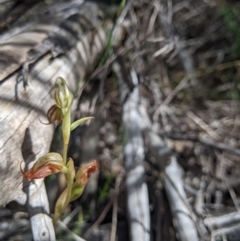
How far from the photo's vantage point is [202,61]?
9.02ft

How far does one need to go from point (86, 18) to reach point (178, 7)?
0.79 m

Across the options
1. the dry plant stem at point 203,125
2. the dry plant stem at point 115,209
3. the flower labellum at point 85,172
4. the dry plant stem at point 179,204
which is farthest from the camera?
the dry plant stem at point 203,125

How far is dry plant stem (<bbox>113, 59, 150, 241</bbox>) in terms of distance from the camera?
1.74 meters

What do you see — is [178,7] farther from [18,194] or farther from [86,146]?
[18,194]

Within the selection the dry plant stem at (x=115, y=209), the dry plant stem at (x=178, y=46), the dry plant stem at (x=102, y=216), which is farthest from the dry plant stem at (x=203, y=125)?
the dry plant stem at (x=102, y=216)

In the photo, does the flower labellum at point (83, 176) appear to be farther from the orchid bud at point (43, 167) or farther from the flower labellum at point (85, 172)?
the orchid bud at point (43, 167)

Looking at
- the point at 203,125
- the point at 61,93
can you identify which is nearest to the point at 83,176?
the point at 61,93

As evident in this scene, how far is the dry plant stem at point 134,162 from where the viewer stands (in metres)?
1.74

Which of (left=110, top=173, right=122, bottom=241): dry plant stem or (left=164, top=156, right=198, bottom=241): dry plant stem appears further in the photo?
(left=110, top=173, right=122, bottom=241): dry plant stem

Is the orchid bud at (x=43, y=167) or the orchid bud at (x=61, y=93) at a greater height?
the orchid bud at (x=61, y=93)

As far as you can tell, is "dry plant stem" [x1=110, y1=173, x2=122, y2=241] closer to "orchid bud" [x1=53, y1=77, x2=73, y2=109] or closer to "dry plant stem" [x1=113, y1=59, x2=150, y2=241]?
"dry plant stem" [x1=113, y1=59, x2=150, y2=241]

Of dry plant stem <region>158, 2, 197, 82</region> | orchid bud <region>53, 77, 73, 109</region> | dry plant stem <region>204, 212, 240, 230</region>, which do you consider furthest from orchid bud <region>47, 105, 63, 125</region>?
dry plant stem <region>158, 2, 197, 82</region>

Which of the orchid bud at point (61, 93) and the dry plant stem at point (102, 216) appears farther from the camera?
the dry plant stem at point (102, 216)

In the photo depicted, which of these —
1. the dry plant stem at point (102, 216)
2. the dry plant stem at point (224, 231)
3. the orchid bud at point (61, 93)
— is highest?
the orchid bud at point (61, 93)
